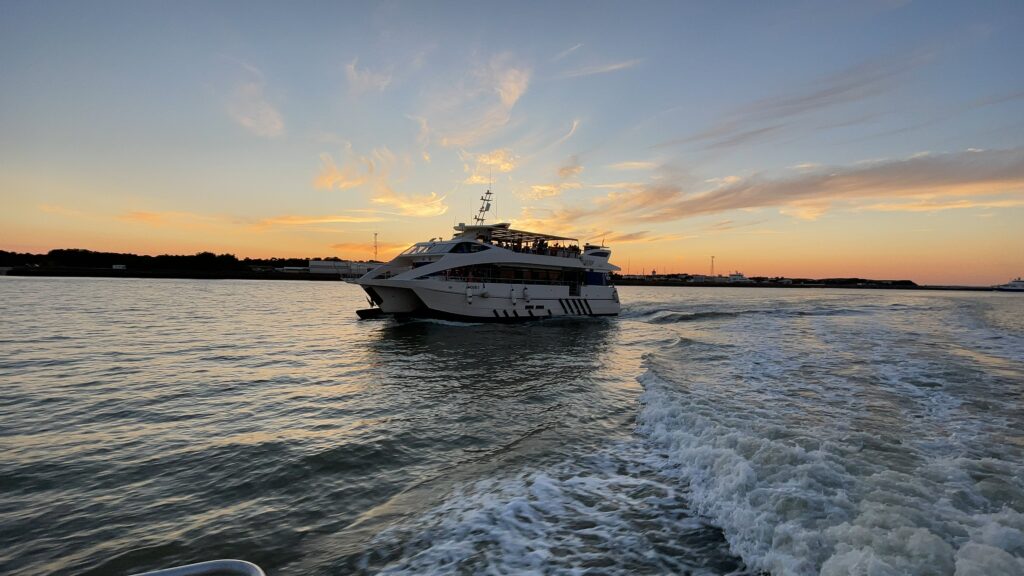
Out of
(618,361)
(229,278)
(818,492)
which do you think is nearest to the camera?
(818,492)

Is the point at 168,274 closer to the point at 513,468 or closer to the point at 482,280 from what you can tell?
the point at 482,280

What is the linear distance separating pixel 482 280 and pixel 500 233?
17.6 ft

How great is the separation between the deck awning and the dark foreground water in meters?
18.3

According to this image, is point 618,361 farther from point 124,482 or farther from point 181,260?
point 181,260

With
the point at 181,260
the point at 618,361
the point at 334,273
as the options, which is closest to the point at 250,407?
the point at 618,361

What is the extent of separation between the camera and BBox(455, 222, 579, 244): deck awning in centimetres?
3142

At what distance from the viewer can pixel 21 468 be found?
6352 mm

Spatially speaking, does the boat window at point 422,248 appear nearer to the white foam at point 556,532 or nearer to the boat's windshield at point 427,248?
the boat's windshield at point 427,248

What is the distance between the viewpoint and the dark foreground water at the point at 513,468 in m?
4.29

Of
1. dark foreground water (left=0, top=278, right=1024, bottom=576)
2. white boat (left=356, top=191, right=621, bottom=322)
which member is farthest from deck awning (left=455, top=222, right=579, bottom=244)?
dark foreground water (left=0, top=278, right=1024, bottom=576)

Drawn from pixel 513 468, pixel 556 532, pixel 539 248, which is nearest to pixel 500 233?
pixel 539 248

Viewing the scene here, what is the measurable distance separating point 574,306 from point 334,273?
126 meters

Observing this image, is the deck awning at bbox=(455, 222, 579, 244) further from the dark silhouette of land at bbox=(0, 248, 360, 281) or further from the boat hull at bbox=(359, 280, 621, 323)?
the dark silhouette of land at bbox=(0, 248, 360, 281)

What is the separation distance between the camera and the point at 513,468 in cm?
650
